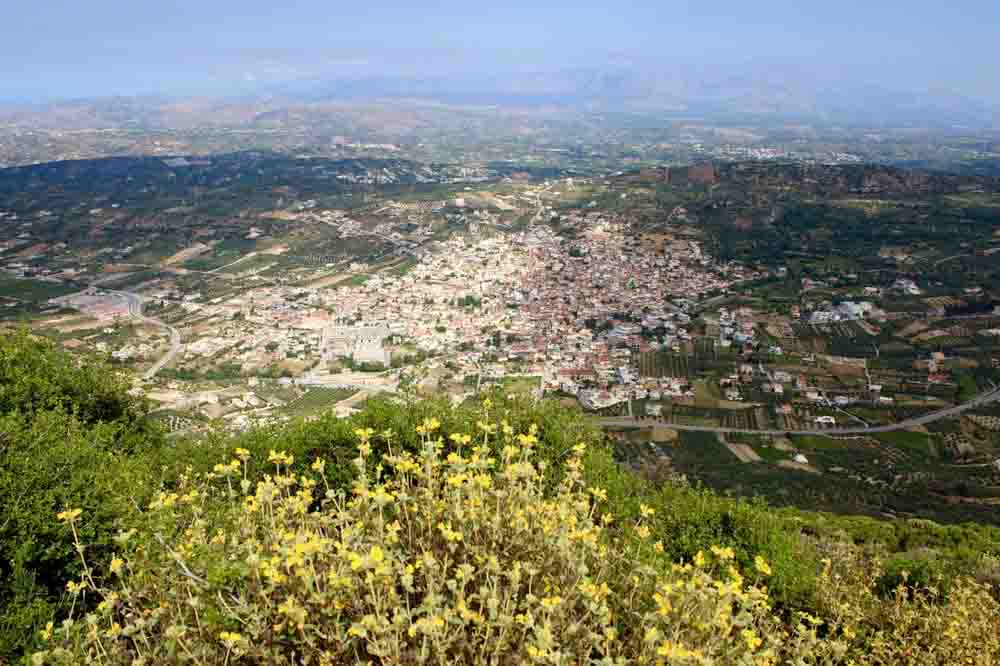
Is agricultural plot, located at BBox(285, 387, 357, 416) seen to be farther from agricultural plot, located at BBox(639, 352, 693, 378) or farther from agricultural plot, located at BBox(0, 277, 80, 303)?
agricultural plot, located at BBox(0, 277, 80, 303)

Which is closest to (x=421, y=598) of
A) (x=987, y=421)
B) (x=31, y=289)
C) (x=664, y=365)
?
(x=664, y=365)

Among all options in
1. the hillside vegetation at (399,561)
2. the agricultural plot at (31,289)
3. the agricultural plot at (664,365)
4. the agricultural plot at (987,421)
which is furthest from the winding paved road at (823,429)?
the agricultural plot at (31,289)

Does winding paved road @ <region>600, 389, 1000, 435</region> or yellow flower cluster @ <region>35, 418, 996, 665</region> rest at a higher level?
yellow flower cluster @ <region>35, 418, 996, 665</region>

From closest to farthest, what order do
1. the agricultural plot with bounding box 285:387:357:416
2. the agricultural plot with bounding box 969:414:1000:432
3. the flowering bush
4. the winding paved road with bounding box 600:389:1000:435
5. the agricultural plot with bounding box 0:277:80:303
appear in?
1. the flowering bush
2. the agricultural plot with bounding box 285:387:357:416
3. the agricultural plot with bounding box 969:414:1000:432
4. the winding paved road with bounding box 600:389:1000:435
5. the agricultural plot with bounding box 0:277:80:303

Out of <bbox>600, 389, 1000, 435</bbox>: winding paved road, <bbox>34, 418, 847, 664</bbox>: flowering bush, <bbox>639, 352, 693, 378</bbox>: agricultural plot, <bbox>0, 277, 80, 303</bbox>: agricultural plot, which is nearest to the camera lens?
<bbox>34, 418, 847, 664</bbox>: flowering bush

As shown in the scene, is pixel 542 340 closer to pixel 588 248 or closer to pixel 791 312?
pixel 791 312

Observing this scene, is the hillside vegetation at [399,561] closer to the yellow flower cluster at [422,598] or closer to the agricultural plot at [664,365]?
the yellow flower cluster at [422,598]

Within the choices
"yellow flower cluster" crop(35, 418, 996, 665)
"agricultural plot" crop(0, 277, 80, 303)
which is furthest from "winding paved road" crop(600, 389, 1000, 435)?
"agricultural plot" crop(0, 277, 80, 303)

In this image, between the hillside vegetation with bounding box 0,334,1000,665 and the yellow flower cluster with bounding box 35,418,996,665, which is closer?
the yellow flower cluster with bounding box 35,418,996,665
